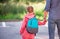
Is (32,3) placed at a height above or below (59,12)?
below

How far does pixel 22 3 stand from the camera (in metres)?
19.2

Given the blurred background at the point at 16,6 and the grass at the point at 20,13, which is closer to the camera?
the grass at the point at 20,13

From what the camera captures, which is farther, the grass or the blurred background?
the blurred background

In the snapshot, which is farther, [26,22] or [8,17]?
[8,17]

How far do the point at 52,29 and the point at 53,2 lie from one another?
64 cm

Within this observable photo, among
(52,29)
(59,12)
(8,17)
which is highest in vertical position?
(59,12)

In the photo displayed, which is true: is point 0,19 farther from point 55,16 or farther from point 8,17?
point 55,16

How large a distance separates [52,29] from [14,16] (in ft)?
39.8

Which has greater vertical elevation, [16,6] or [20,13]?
[16,6]

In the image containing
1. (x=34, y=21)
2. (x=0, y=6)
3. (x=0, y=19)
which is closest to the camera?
(x=34, y=21)

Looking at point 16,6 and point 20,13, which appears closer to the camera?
point 20,13

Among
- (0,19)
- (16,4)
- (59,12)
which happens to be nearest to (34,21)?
(59,12)

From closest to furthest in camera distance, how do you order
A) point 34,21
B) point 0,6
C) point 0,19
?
point 34,21 → point 0,19 → point 0,6

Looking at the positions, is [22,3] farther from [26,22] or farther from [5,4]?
[26,22]
